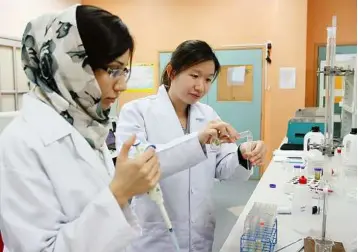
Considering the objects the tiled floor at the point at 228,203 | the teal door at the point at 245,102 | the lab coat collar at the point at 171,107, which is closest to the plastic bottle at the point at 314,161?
the lab coat collar at the point at 171,107

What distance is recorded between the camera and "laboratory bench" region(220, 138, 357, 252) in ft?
4.03

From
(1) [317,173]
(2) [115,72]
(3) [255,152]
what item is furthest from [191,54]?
(1) [317,173]

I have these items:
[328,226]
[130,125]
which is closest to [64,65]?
[130,125]

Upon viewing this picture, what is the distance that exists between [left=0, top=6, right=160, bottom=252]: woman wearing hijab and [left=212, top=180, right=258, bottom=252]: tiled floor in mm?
2089

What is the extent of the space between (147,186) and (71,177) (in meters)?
0.18

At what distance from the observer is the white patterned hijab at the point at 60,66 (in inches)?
32.4

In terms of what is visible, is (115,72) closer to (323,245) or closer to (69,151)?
(69,151)

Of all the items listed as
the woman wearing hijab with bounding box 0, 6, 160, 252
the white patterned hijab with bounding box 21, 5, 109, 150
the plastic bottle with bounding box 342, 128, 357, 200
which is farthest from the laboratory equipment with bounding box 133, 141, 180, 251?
the plastic bottle with bounding box 342, 128, 357, 200

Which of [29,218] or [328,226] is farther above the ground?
[29,218]

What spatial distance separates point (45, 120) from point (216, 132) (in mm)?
703

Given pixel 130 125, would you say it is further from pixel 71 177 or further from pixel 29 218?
pixel 29 218

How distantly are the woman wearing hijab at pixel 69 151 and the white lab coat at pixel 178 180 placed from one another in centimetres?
51

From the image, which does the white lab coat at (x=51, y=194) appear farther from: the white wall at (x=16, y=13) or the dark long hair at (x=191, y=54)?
the white wall at (x=16, y=13)

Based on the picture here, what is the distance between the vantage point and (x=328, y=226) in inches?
55.1
